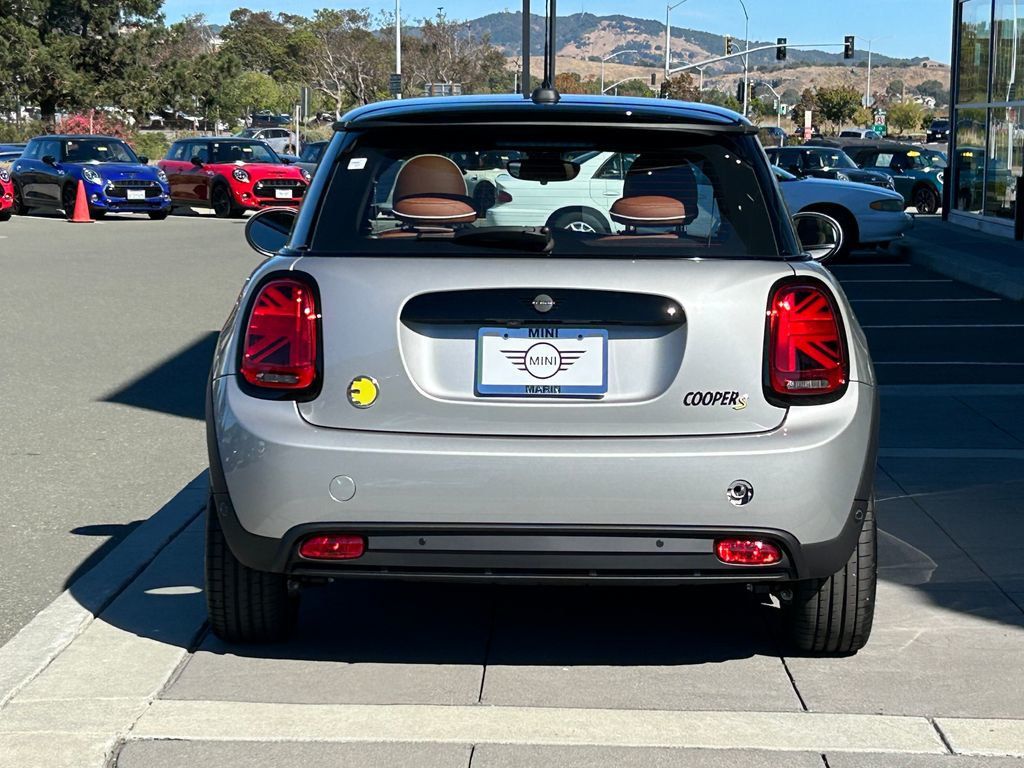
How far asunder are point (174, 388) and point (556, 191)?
6.07m

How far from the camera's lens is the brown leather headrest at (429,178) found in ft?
15.8

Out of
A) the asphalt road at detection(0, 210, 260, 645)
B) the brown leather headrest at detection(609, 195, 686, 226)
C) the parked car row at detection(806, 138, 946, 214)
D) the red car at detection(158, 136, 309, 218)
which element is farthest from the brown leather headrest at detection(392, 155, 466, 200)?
the parked car row at detection(806, 138, 946, 214)

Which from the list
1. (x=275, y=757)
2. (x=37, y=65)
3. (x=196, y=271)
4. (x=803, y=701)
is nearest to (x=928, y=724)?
(x=803, y=701)

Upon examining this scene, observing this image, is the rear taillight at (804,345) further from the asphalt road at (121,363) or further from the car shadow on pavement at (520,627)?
the asphalt road at (121,363)

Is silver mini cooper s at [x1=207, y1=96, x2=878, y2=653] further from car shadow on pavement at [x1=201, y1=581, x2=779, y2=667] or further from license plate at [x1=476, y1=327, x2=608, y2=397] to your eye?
car shadow on pavement at [x1=201, y1=581, x2=779, y2=667]

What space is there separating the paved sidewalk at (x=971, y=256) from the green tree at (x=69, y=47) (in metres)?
42.1

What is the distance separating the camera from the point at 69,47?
6334 cm

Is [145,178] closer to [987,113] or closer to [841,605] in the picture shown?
[987,113]

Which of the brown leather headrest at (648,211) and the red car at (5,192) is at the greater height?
the brown leather headrest at (648,211)

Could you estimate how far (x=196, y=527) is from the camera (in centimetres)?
646

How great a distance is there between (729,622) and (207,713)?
1.84 metres

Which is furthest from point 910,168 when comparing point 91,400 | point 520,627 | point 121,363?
point 520,627

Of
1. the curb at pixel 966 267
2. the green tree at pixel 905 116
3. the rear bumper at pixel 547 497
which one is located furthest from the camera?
the green tree at pixel 905 116

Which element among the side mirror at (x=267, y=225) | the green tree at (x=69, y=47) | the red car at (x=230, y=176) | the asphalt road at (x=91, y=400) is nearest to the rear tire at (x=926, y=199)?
A: the red car at (x=230, y=176)
